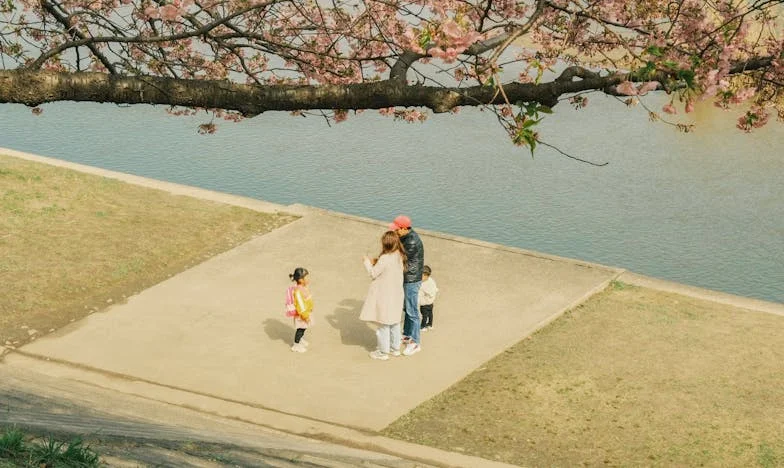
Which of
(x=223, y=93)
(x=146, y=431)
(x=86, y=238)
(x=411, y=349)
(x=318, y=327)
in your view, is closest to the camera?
(x=223, y=93)

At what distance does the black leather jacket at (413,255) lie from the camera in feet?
41.8

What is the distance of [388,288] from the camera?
41.7 ft

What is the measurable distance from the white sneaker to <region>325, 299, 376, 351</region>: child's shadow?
43 cm

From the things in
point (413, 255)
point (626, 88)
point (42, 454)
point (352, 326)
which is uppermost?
point (626, 88)

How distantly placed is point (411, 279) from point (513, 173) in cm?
1153

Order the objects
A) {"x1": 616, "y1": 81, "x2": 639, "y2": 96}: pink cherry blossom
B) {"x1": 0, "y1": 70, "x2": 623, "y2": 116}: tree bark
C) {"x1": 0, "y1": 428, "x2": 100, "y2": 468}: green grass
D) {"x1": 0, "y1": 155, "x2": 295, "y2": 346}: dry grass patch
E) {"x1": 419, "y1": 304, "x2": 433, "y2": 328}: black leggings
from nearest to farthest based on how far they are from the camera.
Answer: {"x1": 0, "y1": 428, "x2": 100, "y2": 468}: green grass → {"x1": 616, "y1": 81, "x2": 639, "y2": 96}: pink cherry blossom → {"x1": 0, "y1": 70, "x2": 623, "y2": 116}: tree bark → {"x1": 419, "y1": 304, "x2": 433, "y2": 328}: black leggings → {"x1": 0, "y1": 155, "x2": 295, "y2": 346}: dry grass patch

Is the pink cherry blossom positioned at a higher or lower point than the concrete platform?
higher

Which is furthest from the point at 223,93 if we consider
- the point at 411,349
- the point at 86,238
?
the point at 86,238

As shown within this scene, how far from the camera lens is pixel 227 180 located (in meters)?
23.4

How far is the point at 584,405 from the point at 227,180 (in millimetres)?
12820

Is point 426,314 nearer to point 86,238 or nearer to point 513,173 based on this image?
point 86,238

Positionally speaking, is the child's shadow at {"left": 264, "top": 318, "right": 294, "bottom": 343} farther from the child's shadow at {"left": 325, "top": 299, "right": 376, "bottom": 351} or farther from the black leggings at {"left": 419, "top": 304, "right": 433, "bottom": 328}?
the black leggings at {"left": 419, "top": 304, "right": 433, "bottom": 328}

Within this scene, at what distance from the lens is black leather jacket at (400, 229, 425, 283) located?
502 inches

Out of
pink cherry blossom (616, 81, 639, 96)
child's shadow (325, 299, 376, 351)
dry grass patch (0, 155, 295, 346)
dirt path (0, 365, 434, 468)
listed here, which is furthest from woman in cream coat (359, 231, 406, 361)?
pink cherry blossom (616, 81, 639, 96)
